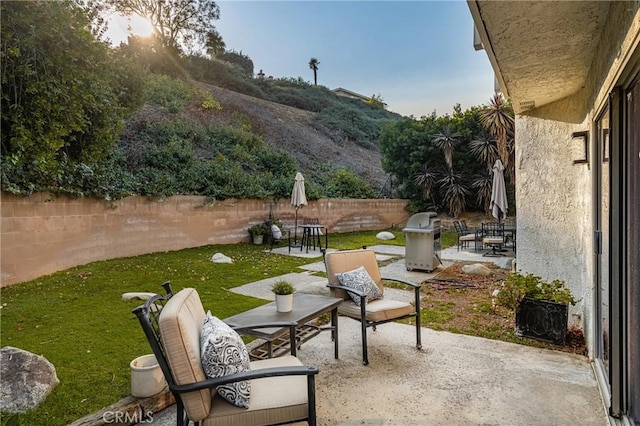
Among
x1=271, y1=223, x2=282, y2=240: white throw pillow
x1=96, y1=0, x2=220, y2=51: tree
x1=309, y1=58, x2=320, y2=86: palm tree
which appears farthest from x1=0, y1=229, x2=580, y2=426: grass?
x1=309, y1=58, x2=320, y2=86: palm tree

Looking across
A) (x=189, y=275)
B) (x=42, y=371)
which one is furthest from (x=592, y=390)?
(x=189, y=275)

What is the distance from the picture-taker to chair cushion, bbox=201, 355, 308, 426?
1793mm

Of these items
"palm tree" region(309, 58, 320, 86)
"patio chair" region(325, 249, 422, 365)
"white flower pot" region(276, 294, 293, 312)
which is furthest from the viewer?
"palm tree" region(309, 58, 320, 86)

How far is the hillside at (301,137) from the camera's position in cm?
1862

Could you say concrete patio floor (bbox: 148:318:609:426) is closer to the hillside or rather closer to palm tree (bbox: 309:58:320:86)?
the hillside

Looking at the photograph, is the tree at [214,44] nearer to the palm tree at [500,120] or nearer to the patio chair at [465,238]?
the palm tree at [500,120]

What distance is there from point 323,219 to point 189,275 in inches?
283

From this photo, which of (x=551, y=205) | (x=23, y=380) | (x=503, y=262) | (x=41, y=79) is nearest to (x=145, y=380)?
(x=23, y=380)

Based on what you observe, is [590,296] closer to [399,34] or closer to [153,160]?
[399,34]

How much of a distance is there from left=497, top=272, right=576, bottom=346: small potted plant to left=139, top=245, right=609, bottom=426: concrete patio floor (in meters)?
0.26

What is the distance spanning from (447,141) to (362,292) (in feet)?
42.6

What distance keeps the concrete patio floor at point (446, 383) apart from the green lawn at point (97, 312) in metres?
0.65

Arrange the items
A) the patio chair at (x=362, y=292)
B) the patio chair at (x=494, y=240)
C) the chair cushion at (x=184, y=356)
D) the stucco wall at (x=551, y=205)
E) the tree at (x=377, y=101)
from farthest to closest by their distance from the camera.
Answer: the tree at (x=377, y=101) < the patio chair at (x=494, y=240) < the stucco wall at (x=551, y=205) < the patio chair at (x=362, y=292) < the chair cushion at (x=184, y=356)

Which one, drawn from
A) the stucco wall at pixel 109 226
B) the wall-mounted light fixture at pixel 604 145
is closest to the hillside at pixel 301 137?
the stucco wall at pixel 109 226
